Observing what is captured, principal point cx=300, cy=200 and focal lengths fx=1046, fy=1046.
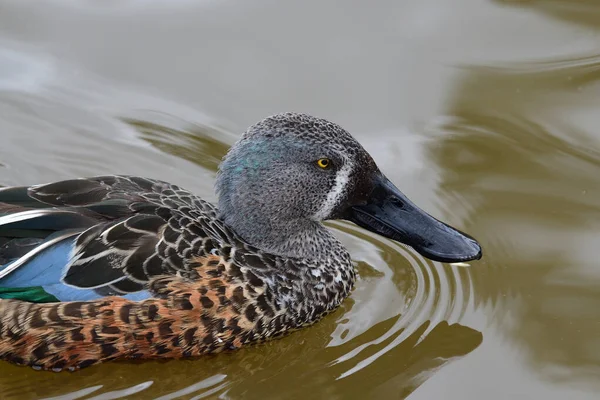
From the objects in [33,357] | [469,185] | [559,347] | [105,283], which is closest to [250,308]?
[105,283]

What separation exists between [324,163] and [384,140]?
1.82 metres

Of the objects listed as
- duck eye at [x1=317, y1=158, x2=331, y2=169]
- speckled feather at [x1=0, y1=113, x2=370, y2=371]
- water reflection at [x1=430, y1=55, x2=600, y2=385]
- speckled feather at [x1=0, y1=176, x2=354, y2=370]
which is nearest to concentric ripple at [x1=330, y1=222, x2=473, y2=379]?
water reflection at [x1=430, y1=55, x2=600, y2=385]

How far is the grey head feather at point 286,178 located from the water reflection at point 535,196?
1223mm

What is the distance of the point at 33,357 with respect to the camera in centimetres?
602

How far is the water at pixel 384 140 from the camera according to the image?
622 cm

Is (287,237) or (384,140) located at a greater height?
(384,140)

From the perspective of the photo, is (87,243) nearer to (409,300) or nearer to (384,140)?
(409,300)

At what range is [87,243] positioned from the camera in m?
6.07

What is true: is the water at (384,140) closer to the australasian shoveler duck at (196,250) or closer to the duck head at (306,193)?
the australasian shoveler duck at (196,250)

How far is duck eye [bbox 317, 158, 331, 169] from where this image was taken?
6551mm

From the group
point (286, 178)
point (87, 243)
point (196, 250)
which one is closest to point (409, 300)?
point (286, 178)

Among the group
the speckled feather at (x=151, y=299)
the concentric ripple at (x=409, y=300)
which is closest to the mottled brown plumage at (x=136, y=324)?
the speckled feather at (x=151, y=299)

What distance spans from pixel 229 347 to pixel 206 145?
242 cm

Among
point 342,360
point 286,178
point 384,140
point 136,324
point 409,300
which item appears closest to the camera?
point 136,324
